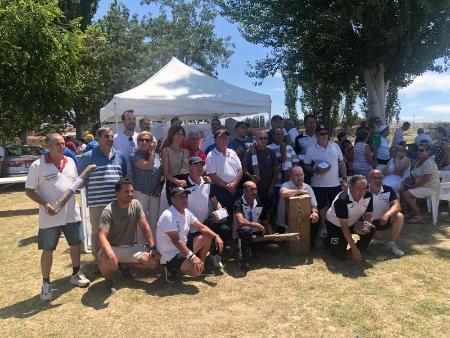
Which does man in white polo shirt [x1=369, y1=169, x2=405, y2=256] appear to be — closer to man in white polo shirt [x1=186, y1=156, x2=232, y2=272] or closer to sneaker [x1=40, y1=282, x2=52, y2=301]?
man in white polo shirt [x1=186, y1=156, x2=232, y2=272]

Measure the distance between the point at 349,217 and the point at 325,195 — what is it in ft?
2.79

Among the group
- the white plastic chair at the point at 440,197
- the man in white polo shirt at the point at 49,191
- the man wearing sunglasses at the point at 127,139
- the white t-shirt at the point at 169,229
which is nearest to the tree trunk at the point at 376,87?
the white plastic chair at the point at 440,197

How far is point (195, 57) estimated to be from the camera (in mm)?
32312

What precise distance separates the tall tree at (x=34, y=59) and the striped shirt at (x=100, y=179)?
9.64 m

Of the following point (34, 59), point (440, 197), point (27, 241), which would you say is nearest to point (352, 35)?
point (440, 197)

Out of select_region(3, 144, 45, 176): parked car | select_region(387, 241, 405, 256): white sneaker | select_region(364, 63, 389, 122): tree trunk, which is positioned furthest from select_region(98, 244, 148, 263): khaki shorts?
select_region(3, 144, 45, 176): parked car

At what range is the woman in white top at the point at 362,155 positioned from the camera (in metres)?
7.36

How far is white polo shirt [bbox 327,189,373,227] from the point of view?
5.26 meters

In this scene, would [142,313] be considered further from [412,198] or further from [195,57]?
[195,57]

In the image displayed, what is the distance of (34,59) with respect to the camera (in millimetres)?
13469

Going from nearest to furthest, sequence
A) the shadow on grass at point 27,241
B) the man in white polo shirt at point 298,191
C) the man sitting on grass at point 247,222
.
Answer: the man sitting on grass at point 247,222 → the man in white polo shirt at point 298,191 → the shadow on grass at point 27,241

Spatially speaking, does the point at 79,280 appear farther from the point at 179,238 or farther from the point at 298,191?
the point at 298,191

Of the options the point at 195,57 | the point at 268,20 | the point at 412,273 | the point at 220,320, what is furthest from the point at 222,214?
the point at 195,57

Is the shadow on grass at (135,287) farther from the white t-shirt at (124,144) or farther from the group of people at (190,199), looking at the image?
the white t-shirt at (124,144)
